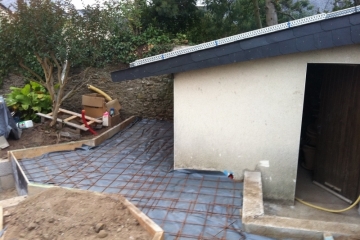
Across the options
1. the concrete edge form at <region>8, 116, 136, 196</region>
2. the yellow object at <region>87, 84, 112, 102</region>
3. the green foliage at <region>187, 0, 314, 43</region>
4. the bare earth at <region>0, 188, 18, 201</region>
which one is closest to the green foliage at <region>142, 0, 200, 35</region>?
the green foliage at <region>187, 0, 314, 43</region>

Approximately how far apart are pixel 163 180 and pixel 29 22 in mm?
4428

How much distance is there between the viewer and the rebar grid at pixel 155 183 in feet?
12.5

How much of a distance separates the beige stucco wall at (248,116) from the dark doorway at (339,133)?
3.21 ft

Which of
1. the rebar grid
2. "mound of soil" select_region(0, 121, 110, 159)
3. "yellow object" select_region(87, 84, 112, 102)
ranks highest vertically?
"yellow object" select_region(87, 84, 112, 102)

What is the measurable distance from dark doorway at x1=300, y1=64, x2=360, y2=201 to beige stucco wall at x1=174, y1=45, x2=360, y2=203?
977 mm

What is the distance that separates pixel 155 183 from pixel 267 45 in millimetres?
2727

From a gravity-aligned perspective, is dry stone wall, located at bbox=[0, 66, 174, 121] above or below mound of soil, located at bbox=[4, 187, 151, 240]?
above

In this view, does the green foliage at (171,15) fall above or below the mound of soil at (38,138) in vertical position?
above

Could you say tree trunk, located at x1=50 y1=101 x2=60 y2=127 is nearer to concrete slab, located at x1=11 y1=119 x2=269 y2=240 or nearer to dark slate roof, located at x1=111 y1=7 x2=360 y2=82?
concrete slab, located at x1=11 y1=119 x2=269 y2=240

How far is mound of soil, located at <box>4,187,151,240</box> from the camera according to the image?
325 cm

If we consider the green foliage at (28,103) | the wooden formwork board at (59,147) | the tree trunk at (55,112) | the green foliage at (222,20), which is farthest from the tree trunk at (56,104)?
the green foliage at (222,20)

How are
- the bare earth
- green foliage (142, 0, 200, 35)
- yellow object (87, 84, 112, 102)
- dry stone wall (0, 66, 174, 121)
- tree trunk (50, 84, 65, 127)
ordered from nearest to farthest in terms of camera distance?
the bare earth < tree trunk (50, 84, 65, 127) < yellow object (87, 84, 112, 102) < dry stone wall (0, 66, 174, 121) < green foliage (142, 0, 200, 35)

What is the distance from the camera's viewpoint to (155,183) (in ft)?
16.3

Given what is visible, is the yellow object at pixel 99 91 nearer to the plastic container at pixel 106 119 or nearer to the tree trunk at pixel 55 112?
the plastic container at pixel 106 119
